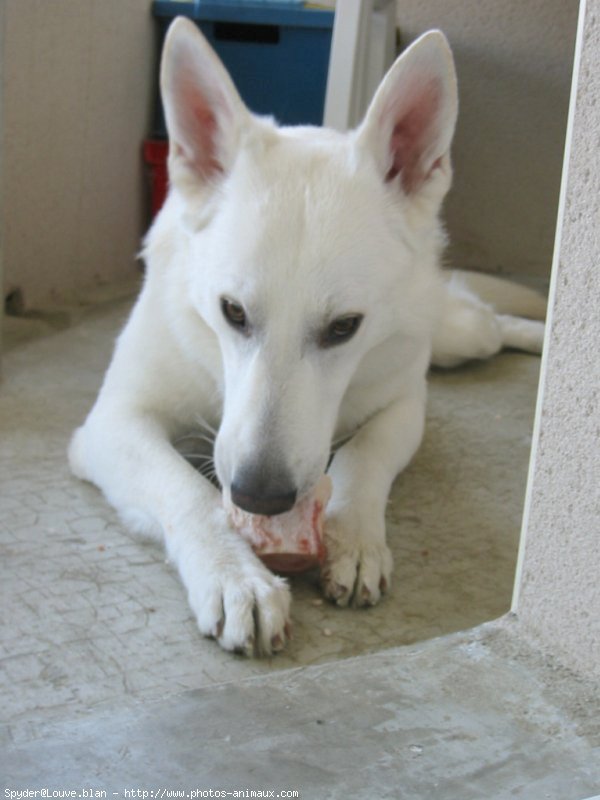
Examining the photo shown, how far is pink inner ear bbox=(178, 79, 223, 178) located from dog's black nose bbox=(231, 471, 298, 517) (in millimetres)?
723

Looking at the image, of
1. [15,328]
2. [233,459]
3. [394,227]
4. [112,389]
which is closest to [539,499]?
[233,459]

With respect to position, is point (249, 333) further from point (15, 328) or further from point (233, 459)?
point (15, 328)

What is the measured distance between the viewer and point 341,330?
1.99 m

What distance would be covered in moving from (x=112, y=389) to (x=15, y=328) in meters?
1.37

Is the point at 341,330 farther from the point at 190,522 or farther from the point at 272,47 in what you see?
the point at 272,47

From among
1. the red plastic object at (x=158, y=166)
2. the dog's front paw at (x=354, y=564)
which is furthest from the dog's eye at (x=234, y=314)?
the red plastic object at (x=158, y=166)

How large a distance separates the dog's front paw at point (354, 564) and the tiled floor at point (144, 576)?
0.03 m

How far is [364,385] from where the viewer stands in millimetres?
2432

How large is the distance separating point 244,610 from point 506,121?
4111 mm

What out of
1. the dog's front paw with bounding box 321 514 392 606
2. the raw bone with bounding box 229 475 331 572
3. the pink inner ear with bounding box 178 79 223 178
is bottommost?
the dog's front paw with bounding box 321 514 392 606

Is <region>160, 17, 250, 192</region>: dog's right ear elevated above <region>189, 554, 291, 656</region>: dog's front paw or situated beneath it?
elevated above

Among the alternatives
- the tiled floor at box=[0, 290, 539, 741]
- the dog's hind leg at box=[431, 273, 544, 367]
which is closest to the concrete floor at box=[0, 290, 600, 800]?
the tiled floor at box=[0, 290, 539, 741]

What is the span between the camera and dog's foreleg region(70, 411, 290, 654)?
180cm

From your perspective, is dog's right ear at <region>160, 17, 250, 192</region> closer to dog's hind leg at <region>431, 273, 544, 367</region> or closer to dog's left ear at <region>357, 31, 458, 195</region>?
dog's left ear at <region>357, 31, 458, 195</region>
